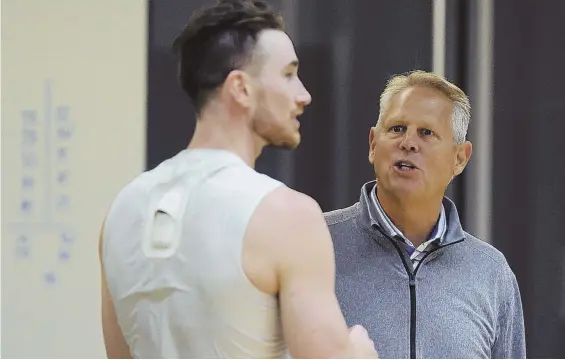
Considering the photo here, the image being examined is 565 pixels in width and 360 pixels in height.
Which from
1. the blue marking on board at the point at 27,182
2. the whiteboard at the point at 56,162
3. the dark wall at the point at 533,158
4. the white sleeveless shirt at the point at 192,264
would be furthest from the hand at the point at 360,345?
the dark wall at the point at 533,158

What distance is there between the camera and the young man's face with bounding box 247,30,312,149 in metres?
1.42

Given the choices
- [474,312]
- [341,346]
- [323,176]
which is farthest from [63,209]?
[341,346]

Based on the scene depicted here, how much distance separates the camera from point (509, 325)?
2090 mm

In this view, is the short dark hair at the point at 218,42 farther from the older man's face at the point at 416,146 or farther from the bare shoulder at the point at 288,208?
the older man's face at the point at 416,146

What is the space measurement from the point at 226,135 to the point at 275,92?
104 millimetres

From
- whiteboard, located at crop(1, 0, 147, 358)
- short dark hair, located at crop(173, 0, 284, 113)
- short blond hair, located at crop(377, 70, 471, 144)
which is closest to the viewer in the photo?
short dark hair, located at crop(173, 0, 284, 113)

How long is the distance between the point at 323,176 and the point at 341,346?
158cm

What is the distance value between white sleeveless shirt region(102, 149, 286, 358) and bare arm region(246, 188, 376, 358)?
0.04 meters

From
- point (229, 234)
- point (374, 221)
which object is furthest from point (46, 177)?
point (229, 234)

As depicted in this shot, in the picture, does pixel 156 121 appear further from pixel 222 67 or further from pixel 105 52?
pixel 222 67

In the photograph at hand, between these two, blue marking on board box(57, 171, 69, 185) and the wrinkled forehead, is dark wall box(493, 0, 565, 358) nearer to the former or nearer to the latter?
blue marking on board box(57, 171, 69, 185)

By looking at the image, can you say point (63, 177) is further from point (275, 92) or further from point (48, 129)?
point (275, 92)

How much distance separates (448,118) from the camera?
2.19 meters

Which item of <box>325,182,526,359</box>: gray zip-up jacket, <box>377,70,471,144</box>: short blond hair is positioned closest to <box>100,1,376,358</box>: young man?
<box>325,182,526,359</box>: gray zip-up jacket
